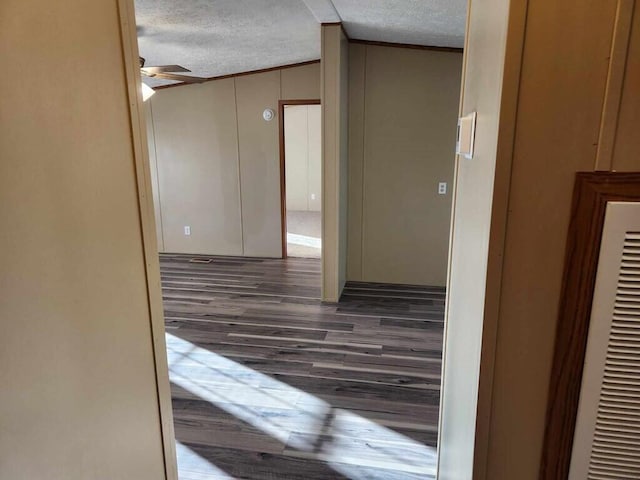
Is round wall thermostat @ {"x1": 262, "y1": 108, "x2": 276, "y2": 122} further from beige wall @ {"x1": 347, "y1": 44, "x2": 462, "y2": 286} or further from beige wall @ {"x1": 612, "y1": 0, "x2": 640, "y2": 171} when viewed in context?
beige wall @ {"x1": 612, "y1": 0, "x2": 640, "y2": 171}

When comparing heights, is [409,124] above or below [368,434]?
above

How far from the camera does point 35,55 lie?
870mm

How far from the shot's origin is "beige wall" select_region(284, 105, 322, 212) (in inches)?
360

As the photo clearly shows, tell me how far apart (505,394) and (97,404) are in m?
1.05

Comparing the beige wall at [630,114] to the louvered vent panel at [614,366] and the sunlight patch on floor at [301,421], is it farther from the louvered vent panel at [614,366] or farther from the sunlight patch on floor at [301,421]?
the sunlight patch on floor at [301,421]

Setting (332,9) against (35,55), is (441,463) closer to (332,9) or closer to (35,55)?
(35,55)

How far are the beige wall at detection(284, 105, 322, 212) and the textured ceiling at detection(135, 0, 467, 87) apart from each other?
4620mm

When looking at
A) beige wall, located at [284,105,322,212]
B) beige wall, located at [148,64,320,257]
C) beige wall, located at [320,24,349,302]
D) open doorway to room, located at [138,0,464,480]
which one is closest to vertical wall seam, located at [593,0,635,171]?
open doorway to room, located at [138,0,464,480]

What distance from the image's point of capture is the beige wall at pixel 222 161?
5.34 meters

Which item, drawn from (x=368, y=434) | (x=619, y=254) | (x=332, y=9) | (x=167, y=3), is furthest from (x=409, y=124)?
(x=619, y=254)

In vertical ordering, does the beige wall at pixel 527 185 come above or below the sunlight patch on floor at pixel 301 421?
above

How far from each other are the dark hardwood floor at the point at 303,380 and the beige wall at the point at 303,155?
5393mm

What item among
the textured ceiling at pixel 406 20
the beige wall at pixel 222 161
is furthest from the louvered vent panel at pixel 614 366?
the beige wall at pixel 222 161

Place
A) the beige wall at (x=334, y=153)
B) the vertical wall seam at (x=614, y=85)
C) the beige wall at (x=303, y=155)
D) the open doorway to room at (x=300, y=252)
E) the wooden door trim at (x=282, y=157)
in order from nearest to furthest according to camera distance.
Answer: the vertical wall seam at (x=614, y=85)
the open doorway to room at (x=300, y=252)
the beige wall at (x=334, y=153)
the wooden door trim at (x=282, y=157)
the beige wall at (x=303, y=155)
